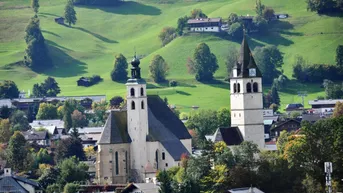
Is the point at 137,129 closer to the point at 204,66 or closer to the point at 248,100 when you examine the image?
the point at 248,100

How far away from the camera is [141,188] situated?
10331 centimetres

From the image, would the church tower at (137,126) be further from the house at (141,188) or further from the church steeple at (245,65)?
the house at (141,188)

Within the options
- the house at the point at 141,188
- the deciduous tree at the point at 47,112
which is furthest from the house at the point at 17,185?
the deciduous tree at the point at 47,112

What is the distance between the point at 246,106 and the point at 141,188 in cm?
1651

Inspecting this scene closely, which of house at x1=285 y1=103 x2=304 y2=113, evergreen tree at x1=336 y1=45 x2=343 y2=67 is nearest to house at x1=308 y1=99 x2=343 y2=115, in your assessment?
house at x1=285 y1=103 x2=304 y2=113

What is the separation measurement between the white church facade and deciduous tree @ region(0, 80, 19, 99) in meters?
77.8

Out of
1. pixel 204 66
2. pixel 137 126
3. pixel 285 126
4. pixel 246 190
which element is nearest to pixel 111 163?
pixel 137 126

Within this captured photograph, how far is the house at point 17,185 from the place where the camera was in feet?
360

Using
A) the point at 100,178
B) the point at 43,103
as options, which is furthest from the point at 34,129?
the point at 100,178

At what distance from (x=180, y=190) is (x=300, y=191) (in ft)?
26.2

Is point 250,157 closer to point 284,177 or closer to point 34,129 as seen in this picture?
point 284,177

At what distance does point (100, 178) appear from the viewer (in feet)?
374

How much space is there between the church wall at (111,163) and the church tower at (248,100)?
29.3ft

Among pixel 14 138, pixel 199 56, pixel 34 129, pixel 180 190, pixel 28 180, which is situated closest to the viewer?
pixel 180 190
